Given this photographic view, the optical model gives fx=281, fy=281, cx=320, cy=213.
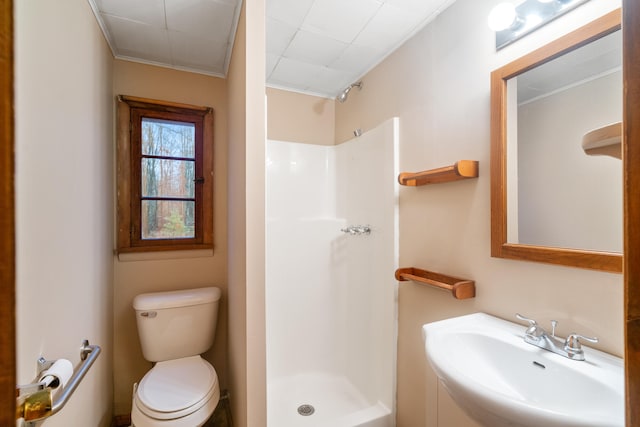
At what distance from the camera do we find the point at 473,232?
1.22 metres

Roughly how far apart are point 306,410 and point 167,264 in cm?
135

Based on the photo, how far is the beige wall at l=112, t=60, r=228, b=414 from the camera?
1.80 metres

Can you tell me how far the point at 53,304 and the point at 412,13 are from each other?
1.95 m

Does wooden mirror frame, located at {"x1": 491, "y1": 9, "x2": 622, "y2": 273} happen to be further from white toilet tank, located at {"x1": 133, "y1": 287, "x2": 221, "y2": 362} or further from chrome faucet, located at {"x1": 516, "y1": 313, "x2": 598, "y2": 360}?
white toilet tank, located at {"x1": 133, "y1": 287, "x2": 221, "y2": 362}

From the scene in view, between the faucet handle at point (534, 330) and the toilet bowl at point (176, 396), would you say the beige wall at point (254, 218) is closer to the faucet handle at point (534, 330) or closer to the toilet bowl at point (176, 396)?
the toilet bowl at point (176, 396)

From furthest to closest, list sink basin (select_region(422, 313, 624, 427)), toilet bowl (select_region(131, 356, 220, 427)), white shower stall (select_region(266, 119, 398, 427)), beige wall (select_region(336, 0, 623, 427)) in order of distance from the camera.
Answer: white shower stall (select_region(266, 119, 398, 427)), toilet bowl (select_region(131, 356, 220, 427)), beige wall (select_region(336, 0, 623, 427)), sink basin (select_region(422, 313, 624, 427))

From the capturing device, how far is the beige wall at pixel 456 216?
35.6 inches

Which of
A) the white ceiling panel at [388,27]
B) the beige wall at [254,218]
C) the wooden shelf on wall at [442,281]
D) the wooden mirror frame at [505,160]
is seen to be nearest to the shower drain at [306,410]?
the beige wall at [254,218]

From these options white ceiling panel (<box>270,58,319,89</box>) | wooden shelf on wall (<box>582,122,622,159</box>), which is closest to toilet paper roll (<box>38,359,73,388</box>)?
wooden shelf on wall (<box>582,122,622,159</box>)

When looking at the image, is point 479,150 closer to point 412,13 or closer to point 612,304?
point 612,304

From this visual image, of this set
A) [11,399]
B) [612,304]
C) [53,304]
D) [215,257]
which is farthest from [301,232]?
[11,399]

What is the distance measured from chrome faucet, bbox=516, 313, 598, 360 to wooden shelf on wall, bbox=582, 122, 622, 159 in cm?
57

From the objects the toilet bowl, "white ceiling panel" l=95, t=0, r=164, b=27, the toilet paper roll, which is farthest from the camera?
"white ceiling panel" l=95, t=0, r=164, b=27

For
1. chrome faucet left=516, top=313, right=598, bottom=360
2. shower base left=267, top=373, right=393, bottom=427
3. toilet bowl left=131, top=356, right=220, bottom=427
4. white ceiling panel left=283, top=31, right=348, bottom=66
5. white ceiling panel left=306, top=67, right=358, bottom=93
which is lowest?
shower base left=267, top=373, right=393, bottom=427
